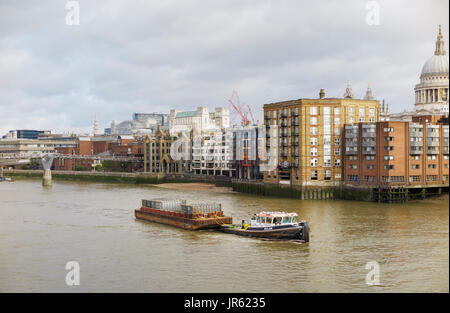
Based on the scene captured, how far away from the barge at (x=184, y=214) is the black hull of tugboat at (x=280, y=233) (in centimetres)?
379

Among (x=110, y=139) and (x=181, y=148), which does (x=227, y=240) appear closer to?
(x=181, y=148)

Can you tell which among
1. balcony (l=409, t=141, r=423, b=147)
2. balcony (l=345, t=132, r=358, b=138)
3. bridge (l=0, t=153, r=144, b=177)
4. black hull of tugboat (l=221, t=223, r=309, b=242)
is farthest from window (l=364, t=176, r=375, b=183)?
bridge (l=0, t=153, r=144, b=177)

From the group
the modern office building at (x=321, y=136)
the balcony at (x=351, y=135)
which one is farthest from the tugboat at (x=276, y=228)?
the balcony at (x=351, y=135)

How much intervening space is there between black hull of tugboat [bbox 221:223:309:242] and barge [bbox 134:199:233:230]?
12.4 feet

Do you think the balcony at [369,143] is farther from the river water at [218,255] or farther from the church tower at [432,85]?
the church tower at [432,85]

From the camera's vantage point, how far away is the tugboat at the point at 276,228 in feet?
143

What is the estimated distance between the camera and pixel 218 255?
126 ft

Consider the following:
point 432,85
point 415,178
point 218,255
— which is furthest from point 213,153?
point 218,255

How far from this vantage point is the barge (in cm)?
4944

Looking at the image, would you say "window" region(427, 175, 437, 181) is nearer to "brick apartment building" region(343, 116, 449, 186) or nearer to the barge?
"brick apartment building" region(343, 116, 449, 186)

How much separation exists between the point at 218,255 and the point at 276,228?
311 inches
